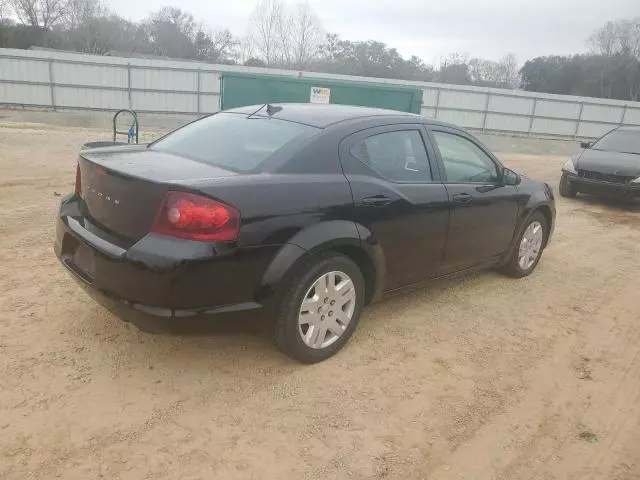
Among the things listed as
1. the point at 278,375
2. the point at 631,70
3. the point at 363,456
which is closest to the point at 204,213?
the point at 278,375

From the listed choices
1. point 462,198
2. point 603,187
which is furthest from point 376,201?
point 603,187

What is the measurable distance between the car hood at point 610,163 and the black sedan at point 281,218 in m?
6.11

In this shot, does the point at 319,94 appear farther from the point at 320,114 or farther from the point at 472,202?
the point at 320,114

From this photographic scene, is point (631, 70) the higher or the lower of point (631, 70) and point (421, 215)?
the higher

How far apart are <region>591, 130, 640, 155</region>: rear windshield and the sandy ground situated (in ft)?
21.3

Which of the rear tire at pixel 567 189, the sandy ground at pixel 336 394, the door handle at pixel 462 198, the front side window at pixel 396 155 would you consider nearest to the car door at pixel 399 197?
the front side window at pixel 396 155

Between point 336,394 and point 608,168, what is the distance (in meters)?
8.28

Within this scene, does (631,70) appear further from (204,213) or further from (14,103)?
(204,213)

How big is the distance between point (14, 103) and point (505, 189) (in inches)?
857

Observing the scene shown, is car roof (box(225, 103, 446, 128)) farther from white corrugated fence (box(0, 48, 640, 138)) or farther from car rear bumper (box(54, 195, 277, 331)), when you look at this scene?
white corrugated fence (box(0, 48, 640, 138))

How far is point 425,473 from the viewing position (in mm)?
2545

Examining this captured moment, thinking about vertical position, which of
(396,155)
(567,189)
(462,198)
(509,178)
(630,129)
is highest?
(630,129)

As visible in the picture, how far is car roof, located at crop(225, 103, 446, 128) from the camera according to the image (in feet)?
11.9

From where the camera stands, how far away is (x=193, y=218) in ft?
9.05
